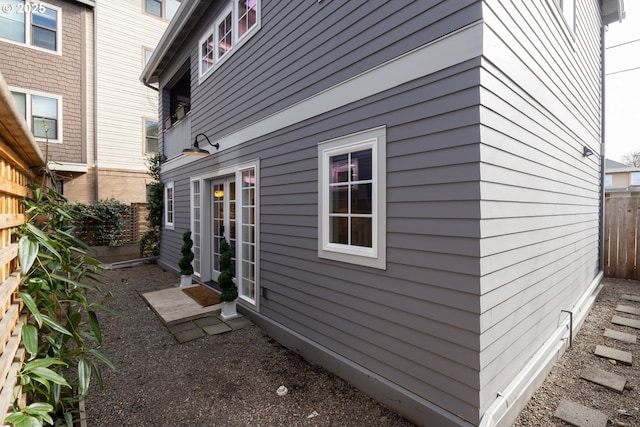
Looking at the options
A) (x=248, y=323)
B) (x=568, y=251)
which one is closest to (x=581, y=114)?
(x=568, y=251)

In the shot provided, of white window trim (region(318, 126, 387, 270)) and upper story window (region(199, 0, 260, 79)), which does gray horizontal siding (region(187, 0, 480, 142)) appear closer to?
upper story window (region(199, 0, 260, 79))

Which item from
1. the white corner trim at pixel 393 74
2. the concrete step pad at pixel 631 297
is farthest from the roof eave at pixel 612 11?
the white corner trim at pixel 393 74

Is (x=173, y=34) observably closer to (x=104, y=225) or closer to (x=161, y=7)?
(x=104, y=225)

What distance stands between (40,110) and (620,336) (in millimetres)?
14745

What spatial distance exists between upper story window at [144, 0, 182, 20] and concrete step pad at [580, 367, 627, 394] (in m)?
14.9

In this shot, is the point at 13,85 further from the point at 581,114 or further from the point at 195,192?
the point at 581,114

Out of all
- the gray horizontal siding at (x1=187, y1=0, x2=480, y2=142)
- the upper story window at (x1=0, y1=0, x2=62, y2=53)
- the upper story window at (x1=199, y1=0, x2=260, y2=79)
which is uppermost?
the upper story window at (x1=0, y1=0, x2=62, y2=53)

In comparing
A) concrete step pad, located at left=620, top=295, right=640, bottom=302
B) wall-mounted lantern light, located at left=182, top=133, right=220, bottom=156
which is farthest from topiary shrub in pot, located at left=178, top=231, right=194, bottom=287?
concrete step pad, located at left=620, top=295, right=640, bottom=302

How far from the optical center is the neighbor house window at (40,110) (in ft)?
30.7

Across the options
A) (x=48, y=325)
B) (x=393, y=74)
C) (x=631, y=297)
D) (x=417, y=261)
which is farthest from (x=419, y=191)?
(x=631, y=297)

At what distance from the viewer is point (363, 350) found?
2.82 m

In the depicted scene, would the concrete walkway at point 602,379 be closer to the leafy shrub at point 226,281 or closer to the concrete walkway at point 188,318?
the concrete walkway at point 188,318

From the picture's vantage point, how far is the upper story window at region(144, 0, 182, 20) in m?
11.5

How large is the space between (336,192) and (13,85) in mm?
11746
